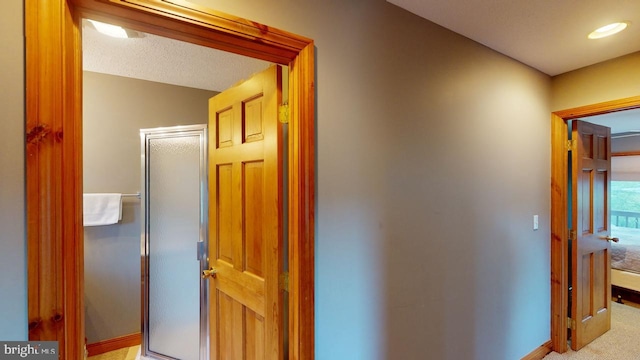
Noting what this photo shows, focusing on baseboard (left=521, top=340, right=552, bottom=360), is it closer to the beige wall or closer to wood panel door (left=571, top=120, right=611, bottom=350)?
wood panel door (left=571, top=120, right=611, bottom=350)

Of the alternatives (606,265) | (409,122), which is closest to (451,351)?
(409,122)

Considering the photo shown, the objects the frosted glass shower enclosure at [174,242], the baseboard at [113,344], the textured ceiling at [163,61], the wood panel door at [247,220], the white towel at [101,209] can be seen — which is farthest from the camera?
the baseboard at [113,344]

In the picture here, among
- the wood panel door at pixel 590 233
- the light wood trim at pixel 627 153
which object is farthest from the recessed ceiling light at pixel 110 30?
the light wood trim at pixel 627 153

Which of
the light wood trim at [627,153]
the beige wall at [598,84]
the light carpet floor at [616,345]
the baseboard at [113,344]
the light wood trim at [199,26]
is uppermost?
the beige wall at [598,84]

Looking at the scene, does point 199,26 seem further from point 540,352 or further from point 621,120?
point 621,120

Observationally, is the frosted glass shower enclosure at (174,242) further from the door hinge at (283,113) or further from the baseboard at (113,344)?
the door hinge at (283,113)

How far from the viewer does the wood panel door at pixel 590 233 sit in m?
2.33

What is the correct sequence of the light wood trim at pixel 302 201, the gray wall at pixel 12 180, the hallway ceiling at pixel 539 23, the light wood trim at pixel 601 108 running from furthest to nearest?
1. the light wood trim at pixel 601 108
2. the hallway ceiling at pixel 539 23
3. the light wood trim at pixel 302 201
4. the gray wall at pixel 12 180

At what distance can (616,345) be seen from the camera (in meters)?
2.43

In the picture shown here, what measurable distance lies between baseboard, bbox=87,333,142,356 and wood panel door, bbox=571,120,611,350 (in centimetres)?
389

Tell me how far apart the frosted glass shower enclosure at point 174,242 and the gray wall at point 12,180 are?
1.26m

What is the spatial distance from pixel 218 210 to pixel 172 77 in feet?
4.88

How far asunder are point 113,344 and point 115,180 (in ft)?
4.78

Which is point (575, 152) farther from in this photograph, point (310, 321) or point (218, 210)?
point (218, 210)
